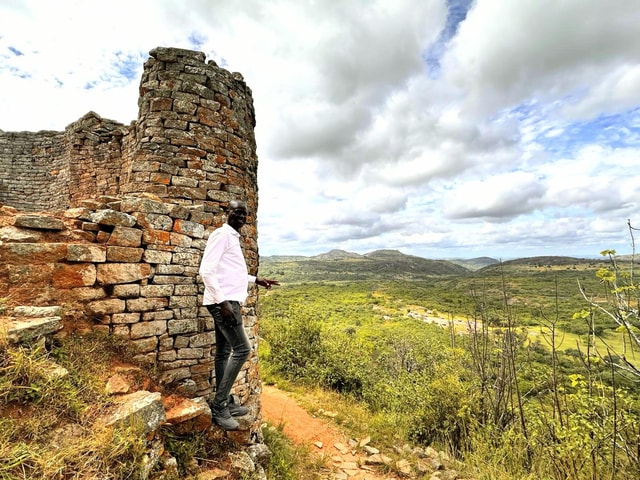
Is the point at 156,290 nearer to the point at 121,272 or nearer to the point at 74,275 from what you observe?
the point at 121,272

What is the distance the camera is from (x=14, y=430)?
6.65ft

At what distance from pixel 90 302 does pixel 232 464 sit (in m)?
2.50

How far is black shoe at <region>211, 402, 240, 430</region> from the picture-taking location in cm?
376

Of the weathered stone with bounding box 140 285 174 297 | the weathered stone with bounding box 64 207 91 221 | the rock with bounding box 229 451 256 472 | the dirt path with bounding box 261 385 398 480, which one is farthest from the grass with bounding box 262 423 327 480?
the weathered stone with bounding box 64 207 91 221

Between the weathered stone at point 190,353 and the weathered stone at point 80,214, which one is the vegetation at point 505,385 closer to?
the weathered stone at point 190,353

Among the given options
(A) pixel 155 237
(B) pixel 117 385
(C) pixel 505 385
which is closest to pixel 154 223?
(A) pixel 155 237

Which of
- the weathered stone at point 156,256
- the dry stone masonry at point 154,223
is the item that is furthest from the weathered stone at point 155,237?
the weathered stone at point 156,256

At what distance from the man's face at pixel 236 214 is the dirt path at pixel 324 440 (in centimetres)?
504

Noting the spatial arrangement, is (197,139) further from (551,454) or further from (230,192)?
(551,454)

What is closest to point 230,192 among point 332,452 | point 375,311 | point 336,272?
point 332,452

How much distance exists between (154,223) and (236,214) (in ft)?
3.74

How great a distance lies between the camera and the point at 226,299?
3.50 meters

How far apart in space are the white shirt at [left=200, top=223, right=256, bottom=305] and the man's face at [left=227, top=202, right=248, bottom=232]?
9 cm

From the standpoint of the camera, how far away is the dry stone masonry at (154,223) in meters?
3.26
